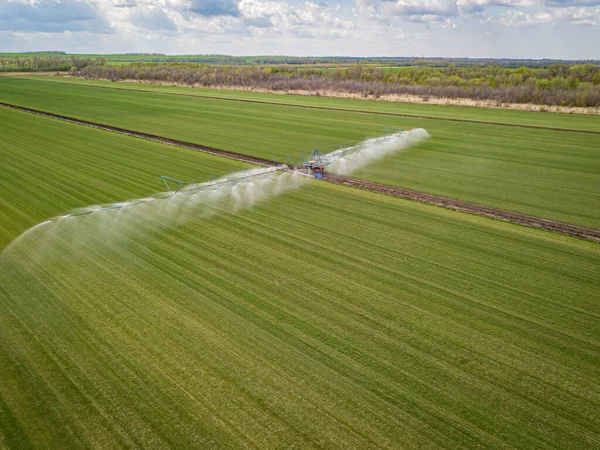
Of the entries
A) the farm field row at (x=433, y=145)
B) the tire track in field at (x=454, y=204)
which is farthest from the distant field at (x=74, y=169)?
the farm field row at (x=433, y=145)

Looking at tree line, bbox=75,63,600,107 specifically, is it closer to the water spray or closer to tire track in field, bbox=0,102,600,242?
the water spray

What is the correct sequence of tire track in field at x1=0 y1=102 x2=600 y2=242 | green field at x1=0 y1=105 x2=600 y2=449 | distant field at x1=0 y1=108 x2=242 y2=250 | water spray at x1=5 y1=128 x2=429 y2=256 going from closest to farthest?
green field at x1=0 y1=105 x2=600 y2=449 → tire track in field at x1=0 y1=102 x2=600 y2=242 → water spray at x1=5 y1=128 x2=429 y2=256 → distant field at x1=0 y1=108 x2=242 y2=250

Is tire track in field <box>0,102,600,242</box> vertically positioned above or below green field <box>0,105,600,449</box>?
above

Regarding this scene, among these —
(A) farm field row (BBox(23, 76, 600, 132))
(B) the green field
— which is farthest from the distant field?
(A) farm field row (BBox(23, 76, 600, 132))

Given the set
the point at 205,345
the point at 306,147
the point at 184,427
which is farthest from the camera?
the point at 306,147

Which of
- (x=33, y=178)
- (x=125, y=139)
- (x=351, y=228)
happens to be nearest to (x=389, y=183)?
(x=351, y=228)

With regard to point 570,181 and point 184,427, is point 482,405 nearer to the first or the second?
point 184,427
